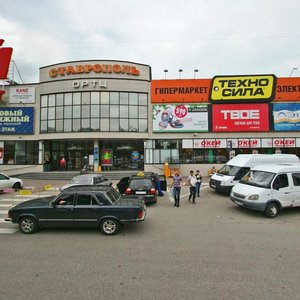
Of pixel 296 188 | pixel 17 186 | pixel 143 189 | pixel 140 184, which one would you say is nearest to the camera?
pixel 296 188

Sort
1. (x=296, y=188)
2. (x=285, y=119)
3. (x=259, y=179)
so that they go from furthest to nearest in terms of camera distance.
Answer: (x=285, y=119) < (x=259, y=179) < (x=296, y=188)

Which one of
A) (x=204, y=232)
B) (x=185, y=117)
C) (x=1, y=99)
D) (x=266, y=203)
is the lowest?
(x=204, y=232)

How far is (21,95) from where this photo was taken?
26344mm

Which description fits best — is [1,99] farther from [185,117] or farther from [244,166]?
[244,166]

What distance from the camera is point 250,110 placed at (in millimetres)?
25000

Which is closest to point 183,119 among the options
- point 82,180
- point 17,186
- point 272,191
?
point 82,180

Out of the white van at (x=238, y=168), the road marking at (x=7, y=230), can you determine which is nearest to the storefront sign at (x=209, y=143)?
the white van at (x=238, y=168)

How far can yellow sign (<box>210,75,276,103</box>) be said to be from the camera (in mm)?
24906

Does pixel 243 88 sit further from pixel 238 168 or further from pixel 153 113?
pixel 238 168

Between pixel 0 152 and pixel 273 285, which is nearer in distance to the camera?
pixel 273 285

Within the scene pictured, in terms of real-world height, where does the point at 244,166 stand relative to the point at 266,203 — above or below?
above

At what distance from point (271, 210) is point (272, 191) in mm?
758

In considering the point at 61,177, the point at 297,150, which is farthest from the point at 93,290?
the point at 297,150

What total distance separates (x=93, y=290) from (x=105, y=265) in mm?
971
